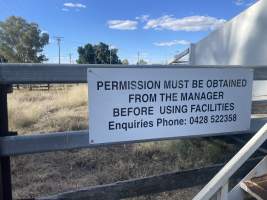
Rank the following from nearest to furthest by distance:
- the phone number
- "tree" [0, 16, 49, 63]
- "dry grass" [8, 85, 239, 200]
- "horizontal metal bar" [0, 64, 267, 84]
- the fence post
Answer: "horizontal metal bar" [0, 64, 267, 84] → the fence post → the phone number → "dry grass" [8, 85, 239, 200] → "tree" [0, 16, 49, 63]

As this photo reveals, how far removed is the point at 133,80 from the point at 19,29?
247 feet

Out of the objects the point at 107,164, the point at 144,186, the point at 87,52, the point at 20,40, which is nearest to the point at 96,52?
the point at 87,52

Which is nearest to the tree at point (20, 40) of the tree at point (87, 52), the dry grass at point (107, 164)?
the tree at point (87, 52)

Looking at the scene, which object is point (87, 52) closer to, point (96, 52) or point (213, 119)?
point (96, 52)

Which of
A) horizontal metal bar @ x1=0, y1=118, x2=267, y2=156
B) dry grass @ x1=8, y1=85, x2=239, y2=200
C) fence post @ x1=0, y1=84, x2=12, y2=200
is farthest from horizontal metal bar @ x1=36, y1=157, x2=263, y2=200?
dry grass @ x1=8, y1=85, x2=239, y2=200

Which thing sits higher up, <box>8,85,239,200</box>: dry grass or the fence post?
the fence post

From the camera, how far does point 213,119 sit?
2.89 metres

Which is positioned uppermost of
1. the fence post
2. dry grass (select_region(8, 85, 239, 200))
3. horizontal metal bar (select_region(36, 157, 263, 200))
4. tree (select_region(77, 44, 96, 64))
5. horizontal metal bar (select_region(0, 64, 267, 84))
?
tree (select_region(77, 44, 96, 64))

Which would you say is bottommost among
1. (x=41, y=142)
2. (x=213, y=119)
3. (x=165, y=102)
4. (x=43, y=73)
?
(x=41, y=142)

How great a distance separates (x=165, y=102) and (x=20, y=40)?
245 feet

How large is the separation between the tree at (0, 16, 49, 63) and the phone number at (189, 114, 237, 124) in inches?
2783

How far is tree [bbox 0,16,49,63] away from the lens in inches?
2785

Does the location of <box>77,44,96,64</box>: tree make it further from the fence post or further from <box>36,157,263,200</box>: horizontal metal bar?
the fence post

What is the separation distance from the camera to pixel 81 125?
27.1 feet
